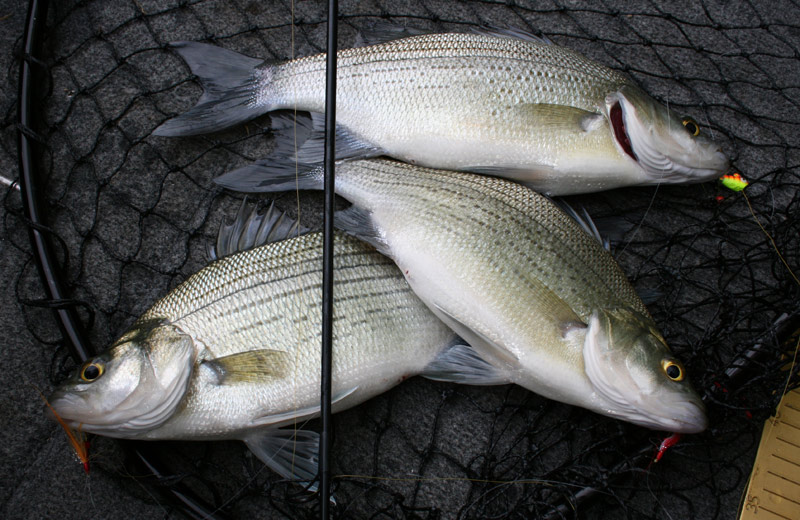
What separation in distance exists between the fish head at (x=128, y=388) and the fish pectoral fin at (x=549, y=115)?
123 cm

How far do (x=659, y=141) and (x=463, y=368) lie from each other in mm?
984

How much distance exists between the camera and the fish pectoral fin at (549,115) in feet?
5.69

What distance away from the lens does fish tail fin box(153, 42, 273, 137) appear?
1863 millimetres

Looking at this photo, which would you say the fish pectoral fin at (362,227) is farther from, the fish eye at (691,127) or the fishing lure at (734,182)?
the fishing lure at (734,182)

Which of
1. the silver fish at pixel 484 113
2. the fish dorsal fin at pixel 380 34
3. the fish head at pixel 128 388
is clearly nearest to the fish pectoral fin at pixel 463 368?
the silver fish at pixel 484 113

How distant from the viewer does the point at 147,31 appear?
7.08ft

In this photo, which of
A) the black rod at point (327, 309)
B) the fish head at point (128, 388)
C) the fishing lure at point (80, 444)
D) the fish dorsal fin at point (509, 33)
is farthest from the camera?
the fish dorsal fin at point (509, 33)

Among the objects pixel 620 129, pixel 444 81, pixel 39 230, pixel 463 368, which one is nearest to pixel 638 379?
pixel 463 368

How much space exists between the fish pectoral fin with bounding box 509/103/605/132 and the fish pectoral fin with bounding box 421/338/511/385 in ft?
2.43

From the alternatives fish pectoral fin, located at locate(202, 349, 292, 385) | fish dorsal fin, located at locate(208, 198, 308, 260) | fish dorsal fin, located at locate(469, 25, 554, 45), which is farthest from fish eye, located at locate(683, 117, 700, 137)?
fish pectoral fin, located at locate(202, 349, 292, 385)

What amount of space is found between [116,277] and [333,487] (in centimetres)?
103

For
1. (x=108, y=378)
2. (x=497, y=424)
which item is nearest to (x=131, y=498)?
(x=108, y=378)

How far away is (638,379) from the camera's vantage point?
A: 4.73ft

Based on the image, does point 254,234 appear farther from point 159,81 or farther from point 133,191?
point 159,81
